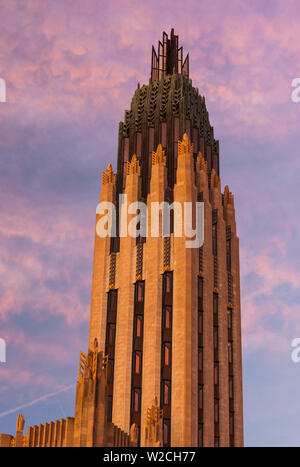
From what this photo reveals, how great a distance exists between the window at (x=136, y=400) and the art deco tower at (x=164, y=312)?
0.11 m

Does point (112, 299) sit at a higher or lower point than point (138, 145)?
lower

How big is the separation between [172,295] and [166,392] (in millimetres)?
11152

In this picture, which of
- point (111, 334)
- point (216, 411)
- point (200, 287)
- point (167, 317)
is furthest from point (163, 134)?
point (216, 411)

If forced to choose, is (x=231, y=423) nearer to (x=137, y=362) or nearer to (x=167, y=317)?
(x=137, y=362)

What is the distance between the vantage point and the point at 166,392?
80750 mm

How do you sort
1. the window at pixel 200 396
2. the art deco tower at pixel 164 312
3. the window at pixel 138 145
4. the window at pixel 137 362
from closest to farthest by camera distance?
1. the art deco tower at pixel 164 312
2. the window at pixel 200 396
3. the window at pixel 137 362
4. the window at pixel 138 145

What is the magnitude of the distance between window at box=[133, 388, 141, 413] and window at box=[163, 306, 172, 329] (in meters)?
7.59

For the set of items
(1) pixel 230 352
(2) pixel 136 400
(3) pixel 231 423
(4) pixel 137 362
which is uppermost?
(1) pixel 230 352

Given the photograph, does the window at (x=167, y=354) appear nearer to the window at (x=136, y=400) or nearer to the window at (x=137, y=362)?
the window at (x=137, y=362)

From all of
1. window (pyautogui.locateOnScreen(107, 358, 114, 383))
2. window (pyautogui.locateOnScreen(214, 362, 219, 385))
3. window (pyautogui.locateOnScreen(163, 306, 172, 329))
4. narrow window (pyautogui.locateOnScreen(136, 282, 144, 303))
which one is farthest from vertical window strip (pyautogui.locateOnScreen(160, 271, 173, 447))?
window (pyautogui.locateOnScreen(107, 358, 114, 383))

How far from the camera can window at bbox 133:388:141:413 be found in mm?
81688

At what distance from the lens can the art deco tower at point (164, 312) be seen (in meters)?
76.1

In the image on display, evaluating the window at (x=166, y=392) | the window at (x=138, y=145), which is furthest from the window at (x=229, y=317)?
the window at (x=138, y=145)
